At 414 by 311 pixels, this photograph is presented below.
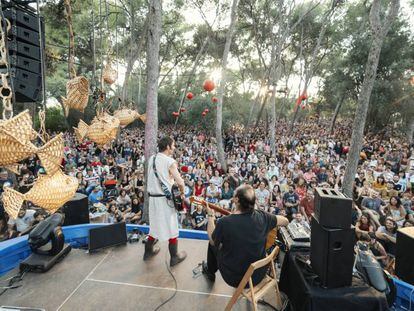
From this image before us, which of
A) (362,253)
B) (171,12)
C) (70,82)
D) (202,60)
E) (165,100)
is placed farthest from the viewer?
(165,100)

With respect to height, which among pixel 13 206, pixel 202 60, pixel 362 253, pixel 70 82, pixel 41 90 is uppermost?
pixel 202 60

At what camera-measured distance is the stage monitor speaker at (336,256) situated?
2.29m

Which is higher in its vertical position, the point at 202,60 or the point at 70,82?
the point at 202,60

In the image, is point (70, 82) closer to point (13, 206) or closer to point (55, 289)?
point (13, 206)

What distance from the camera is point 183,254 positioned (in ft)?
11.2

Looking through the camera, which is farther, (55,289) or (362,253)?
(55,289)

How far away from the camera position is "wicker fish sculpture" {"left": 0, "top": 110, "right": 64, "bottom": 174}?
6.10 ft

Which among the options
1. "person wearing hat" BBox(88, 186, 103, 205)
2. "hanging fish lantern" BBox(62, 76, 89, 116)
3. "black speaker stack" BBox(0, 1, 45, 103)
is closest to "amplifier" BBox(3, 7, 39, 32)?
Answer: "black speaker stack" BBox(0, 1, 45, 103)

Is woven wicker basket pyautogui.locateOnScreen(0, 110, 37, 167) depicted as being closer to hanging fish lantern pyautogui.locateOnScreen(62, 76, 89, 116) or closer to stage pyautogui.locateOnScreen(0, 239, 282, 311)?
stage pyautogui.locateOnScreen(0, 239, 282, 311)

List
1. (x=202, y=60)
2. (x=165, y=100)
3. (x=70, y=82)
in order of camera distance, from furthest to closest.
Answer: (x=165, y=100) → (x=202, y=60) → (x=70, y=82)

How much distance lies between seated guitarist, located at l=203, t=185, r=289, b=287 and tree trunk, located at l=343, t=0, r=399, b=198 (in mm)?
4735

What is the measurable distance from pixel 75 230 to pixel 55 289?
1250 mm

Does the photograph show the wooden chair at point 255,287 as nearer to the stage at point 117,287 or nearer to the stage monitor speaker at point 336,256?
the stage at point 117,287

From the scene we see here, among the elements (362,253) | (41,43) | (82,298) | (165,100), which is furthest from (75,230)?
(165,100)
